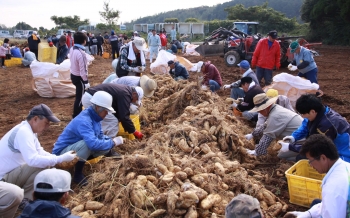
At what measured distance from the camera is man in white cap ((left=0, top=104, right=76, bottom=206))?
10.2ft

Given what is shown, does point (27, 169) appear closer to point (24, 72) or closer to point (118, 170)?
point (118, 170)

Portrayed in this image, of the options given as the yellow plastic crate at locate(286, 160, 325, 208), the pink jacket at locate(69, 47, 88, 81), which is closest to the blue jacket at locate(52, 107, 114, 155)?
the yellow plastic crate at locate(286, 160, 325, 208)

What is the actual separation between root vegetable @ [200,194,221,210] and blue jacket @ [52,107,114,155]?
153 centimetres

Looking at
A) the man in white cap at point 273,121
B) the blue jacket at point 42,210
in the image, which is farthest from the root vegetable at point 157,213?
the man in white cap at point 273,121

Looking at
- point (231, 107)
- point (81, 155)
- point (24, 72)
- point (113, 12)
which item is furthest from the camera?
point (113, 12)

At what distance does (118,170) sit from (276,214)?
1715 millimetres

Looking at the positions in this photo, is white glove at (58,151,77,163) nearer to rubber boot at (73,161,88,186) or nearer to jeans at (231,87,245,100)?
rubber boot at (73,161,88,186)

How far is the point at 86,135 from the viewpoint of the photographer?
12.3 feet

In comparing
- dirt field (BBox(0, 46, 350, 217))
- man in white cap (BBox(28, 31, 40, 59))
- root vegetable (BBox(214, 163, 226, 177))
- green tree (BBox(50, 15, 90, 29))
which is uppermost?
green tree (BBox(50, 15, 90, 29))

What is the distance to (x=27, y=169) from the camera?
11.0 feet

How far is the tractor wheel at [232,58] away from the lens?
13683 millimetres

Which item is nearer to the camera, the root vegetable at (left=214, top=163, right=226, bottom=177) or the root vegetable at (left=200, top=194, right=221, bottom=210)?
the root vegetable at (left=200, top=194, right=221, bottom=210)

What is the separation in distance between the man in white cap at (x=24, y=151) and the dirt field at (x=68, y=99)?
1.99 m

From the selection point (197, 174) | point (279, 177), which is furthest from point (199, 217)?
point (279, 177)
